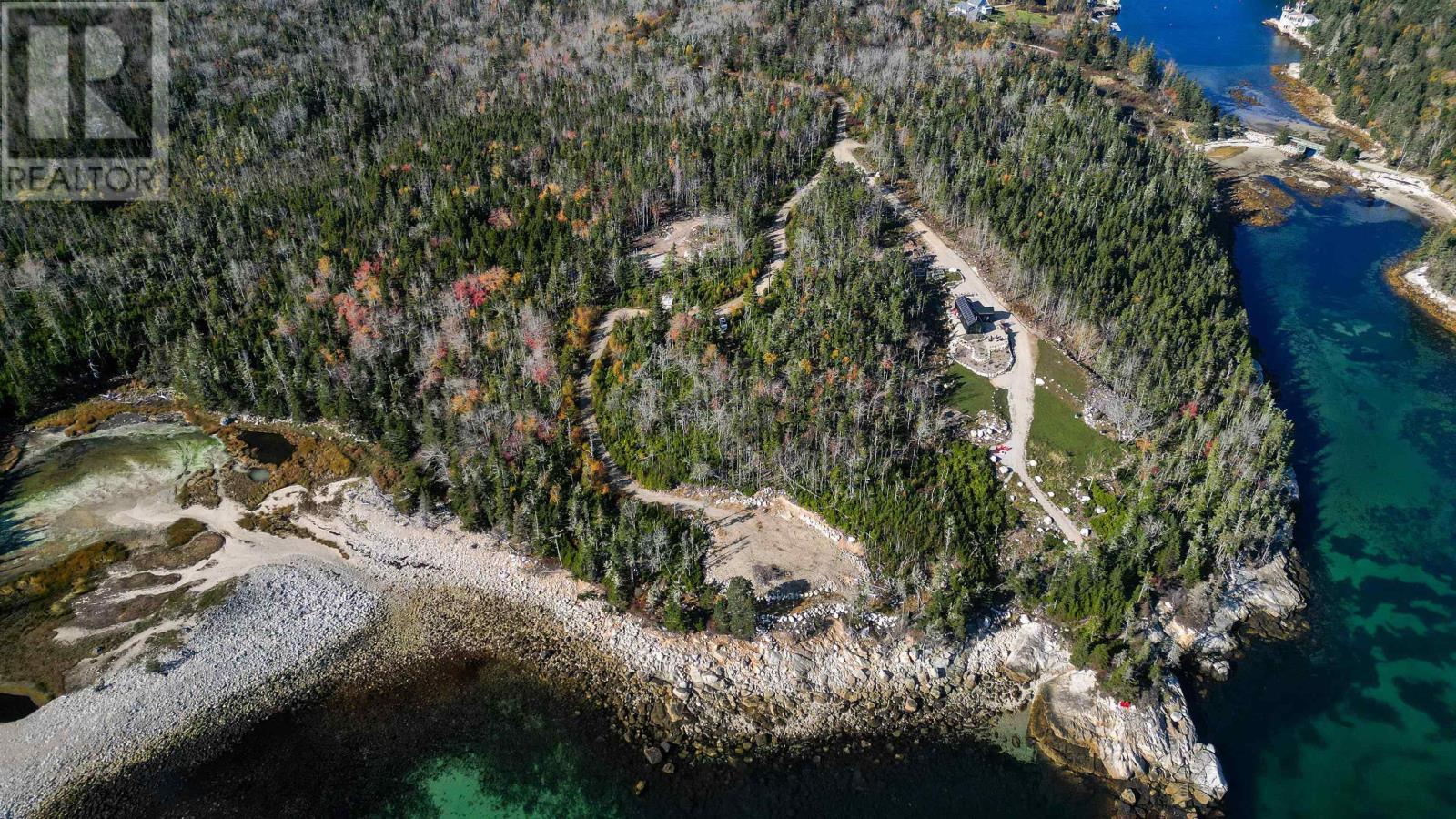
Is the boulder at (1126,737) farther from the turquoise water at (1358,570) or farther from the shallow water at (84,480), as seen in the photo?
the shallow water at (84,480)

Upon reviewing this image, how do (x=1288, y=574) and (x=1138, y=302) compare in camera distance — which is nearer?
(x=1288, y=574)

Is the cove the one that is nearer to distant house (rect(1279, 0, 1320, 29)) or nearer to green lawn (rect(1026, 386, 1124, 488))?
green lawn (rect(1026, 386, 1124, 488))

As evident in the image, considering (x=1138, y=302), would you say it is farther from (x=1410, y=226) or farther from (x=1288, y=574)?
(x=1410, y=226)

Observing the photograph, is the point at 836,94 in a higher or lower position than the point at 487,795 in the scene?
higher

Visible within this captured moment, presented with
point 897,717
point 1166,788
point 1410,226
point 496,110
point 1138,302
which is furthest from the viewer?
point 496,110

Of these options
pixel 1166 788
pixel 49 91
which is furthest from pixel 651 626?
pixel 49 91

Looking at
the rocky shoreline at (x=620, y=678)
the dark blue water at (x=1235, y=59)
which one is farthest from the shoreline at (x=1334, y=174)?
the rocky shoreline at (x=620, y=678)
